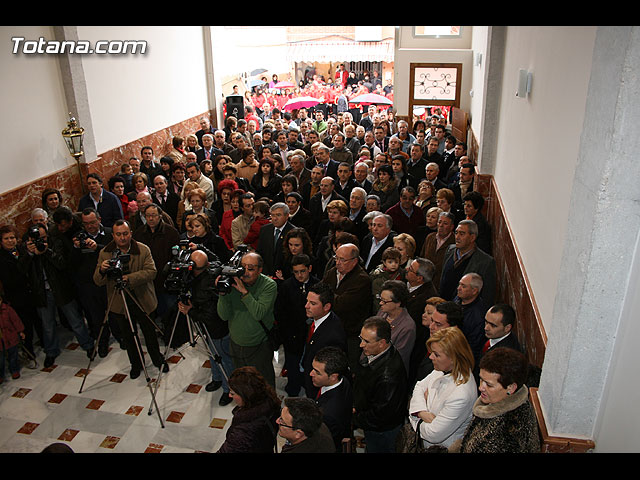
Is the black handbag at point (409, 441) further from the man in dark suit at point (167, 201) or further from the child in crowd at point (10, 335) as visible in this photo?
the man in dark suit at point (167, 201)

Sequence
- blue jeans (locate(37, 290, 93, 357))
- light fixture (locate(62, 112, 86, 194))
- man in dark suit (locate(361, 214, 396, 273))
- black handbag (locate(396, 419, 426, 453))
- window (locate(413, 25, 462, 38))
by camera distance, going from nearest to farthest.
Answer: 1. black handbag (locate(396, 419, 426, 453))
2. man in dark suit (locate(361, 214, 396, 273))
3. blue jeans (locate(37, 290, 93, 357))
4. light fixture (locate(62, 112, 86, 194))
5. window (locate(413, 25, 462, 38))

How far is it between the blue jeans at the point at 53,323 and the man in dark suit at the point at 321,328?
117 inches

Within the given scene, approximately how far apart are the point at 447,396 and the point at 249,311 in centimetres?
189

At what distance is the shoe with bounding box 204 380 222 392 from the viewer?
5.02m

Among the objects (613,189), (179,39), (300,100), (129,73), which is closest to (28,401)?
(613,189)

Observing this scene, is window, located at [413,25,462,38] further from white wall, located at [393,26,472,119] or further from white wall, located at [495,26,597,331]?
white wall, located at [495,26,597,331]

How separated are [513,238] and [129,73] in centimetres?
795

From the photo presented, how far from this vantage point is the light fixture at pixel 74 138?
7300 mm

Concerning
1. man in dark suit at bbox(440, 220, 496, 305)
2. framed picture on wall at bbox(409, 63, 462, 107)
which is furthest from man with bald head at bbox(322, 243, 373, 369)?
framed picture on wall at bbox(409, 63, 462, 107)

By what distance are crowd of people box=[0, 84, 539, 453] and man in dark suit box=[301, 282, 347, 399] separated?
0.01 meters

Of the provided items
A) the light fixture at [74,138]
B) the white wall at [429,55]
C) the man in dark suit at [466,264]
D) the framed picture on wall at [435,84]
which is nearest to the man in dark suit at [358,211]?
the man in dark suit at [466,264]

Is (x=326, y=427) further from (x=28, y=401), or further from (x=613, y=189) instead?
(x=28, y=401)

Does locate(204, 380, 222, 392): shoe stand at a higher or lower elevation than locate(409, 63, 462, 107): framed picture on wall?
lower

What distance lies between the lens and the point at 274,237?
17.8 ft
